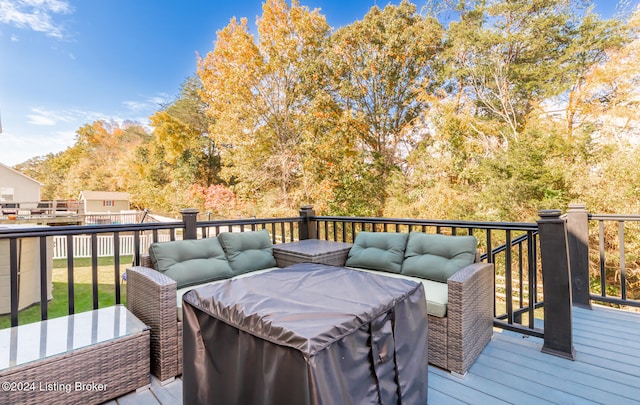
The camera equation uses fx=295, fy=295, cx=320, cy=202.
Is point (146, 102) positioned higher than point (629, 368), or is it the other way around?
point (146, 102)

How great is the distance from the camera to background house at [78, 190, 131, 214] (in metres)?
17.8

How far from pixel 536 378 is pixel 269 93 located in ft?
33.2

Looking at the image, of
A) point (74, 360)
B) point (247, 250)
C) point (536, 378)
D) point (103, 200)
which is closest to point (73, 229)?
point (74, 360)

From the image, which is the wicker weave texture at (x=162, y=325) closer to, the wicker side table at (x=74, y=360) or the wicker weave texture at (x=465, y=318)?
the wicker side table at (x=74, y=360)

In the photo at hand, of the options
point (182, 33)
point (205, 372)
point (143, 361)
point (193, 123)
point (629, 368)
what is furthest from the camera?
point (193, 123)

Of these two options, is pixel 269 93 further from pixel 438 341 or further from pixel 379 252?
pixel 438 341

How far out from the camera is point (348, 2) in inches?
391

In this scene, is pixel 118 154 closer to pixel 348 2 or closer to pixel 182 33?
pixel 182 33

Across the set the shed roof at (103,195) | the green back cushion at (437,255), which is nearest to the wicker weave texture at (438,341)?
the green back cushion at (437,255)

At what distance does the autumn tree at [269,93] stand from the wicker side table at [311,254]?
6931 mm

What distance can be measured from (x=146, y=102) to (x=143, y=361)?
17.9 metres

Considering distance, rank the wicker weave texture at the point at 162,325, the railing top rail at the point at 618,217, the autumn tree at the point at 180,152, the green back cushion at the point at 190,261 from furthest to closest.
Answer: the autumn tree at the point at 180,152 < the railing top rail at the point at 618,217 < the green back cushion at the point at 190,261 < the wicker weave texture at the point at 162,325

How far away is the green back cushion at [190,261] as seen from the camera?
2.28 metres

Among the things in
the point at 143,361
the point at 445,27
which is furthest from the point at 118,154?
the point at 143,361
